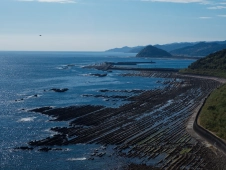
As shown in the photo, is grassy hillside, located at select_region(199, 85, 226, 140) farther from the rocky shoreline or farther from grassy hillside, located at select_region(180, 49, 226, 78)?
grassy hillside, located at select_region(180, 49, 226, 78)

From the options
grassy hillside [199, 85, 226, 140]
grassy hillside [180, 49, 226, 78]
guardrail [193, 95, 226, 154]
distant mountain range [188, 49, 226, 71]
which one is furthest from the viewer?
distant mountain range [188, 49, 226, 71]

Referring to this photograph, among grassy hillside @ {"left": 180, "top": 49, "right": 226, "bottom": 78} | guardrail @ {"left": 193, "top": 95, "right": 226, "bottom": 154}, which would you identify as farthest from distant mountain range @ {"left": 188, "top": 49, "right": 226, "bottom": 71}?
guardrail @ {"left": 193, "top": 95, "right": 226, "bottom": 154}

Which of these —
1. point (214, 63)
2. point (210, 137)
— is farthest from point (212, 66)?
point (210, 137)

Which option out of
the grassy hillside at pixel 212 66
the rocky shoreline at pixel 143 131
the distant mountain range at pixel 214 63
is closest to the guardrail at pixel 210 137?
the rocky shoreline at pixel 143 131

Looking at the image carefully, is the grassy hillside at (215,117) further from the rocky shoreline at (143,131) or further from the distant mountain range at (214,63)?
the distant mountain range at (214,63)

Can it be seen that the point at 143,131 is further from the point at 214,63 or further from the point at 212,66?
the point at 214,63

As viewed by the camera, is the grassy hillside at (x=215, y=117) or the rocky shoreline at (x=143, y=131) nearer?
the rocky shoreline at (x=143, y=131)

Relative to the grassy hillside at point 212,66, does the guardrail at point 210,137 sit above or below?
below

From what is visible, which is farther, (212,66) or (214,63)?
(214,63)
